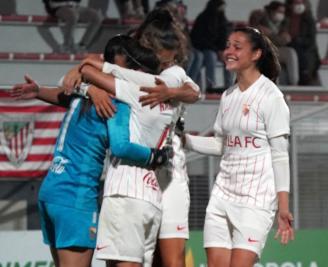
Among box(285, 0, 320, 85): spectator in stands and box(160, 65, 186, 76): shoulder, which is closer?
box(160, 65, 186, 76): shoulder

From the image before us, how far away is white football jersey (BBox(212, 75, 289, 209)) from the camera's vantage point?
5406 millimetres

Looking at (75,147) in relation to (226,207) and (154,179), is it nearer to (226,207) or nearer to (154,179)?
(154,179)

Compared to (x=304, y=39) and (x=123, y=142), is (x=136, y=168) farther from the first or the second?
(x=304, y=39)

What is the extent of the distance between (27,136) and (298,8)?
562cm

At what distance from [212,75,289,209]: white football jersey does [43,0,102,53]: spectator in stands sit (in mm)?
8066

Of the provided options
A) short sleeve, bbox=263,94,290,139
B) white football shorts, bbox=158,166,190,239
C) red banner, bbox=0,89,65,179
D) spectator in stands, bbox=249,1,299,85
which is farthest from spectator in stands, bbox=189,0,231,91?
short sleeve, bbox=263,94,290,139

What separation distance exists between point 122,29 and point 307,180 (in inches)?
214

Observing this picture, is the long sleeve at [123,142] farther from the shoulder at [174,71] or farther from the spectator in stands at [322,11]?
the spectator in stands at [322,11]

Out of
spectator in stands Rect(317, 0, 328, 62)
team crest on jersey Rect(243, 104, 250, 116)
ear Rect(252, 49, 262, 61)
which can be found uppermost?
ear Rect(252, 49, 262, 61)

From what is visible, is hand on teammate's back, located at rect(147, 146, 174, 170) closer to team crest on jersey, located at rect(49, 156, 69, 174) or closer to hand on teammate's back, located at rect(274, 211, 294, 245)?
team crest on jersey, located at rect(49, 156, 69, 174)

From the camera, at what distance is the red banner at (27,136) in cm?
903

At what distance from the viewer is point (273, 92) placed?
5.45 meters

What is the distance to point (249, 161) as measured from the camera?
5488 mm

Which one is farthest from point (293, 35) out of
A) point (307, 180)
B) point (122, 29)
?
point (307, 180)
